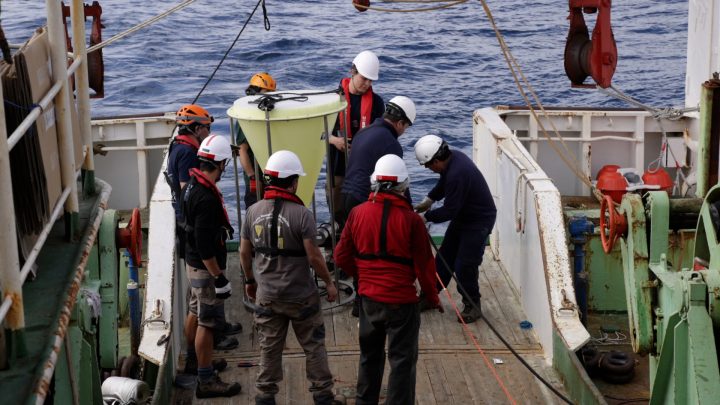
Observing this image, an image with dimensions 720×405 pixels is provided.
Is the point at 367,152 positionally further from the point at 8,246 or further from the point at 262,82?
the point at 8,246

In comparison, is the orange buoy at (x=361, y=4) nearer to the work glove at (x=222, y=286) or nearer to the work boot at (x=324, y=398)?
the work glove at (x=222, y=286)

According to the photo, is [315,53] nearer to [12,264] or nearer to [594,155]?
[594,155]

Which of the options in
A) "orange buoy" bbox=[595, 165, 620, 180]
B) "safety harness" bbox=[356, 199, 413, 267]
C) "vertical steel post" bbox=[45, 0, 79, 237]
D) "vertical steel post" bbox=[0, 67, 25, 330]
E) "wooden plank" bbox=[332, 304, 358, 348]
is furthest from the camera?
"orange buoy" bbox=[595, 165, 620, 180]

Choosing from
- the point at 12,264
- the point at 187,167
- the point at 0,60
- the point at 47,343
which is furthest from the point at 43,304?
the point at 187,167

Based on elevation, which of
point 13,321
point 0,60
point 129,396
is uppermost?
point 0,60

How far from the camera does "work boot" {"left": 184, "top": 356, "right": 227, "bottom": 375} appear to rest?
8.02 m

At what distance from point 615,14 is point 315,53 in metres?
9.26

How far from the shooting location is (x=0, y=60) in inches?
191

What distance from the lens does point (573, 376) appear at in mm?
7492

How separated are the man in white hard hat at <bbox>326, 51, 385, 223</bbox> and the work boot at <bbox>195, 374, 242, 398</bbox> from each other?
2.08 m

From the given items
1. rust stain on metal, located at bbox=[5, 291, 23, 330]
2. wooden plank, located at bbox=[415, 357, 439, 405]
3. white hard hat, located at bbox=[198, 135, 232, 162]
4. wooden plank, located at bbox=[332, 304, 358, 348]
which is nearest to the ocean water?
wooden plank, located at bbox=[332, 304, 358, 348]

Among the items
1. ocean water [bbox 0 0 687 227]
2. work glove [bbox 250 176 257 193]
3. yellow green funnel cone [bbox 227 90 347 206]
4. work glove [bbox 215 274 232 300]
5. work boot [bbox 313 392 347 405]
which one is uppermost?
yellow green funnel cone [bbox 227 90 347 206]

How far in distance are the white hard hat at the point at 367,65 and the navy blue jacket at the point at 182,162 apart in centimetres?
174

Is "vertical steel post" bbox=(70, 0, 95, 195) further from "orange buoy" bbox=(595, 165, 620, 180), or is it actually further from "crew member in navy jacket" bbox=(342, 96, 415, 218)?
"orange buoy" bbox=(595, 165, 620, 180)
